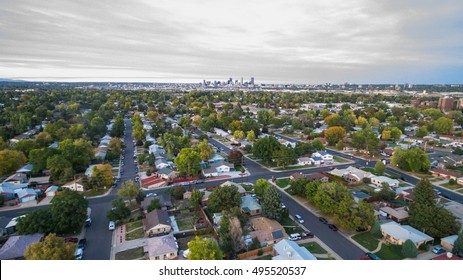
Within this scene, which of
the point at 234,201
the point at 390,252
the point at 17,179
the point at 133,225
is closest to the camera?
the point at 390,252

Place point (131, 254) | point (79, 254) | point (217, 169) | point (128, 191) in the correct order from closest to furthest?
point (79, 254), point (131, 254), point (128, 191), point (217, 169)

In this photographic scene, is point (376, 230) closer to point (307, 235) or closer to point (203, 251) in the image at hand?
point (307, 235)

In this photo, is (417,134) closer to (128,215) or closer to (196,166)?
(196,166)

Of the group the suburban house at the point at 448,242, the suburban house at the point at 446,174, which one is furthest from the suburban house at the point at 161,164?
the suburban house at the point at 446,174

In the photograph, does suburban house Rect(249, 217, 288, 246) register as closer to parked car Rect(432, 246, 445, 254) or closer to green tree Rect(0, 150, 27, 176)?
parked car Rect(432, 246, 445, 254)

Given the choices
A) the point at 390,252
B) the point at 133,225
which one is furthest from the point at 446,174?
the point at 133,225

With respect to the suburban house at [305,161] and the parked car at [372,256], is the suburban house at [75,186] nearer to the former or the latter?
the suburban house at [305,161]

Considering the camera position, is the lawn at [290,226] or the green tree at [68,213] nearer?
the green tree at [68,213]

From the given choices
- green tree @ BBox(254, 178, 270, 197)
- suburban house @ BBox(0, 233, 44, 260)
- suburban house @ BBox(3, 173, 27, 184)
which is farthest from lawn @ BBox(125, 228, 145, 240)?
suburban house @ BBox(3, 173, 27, 184)
